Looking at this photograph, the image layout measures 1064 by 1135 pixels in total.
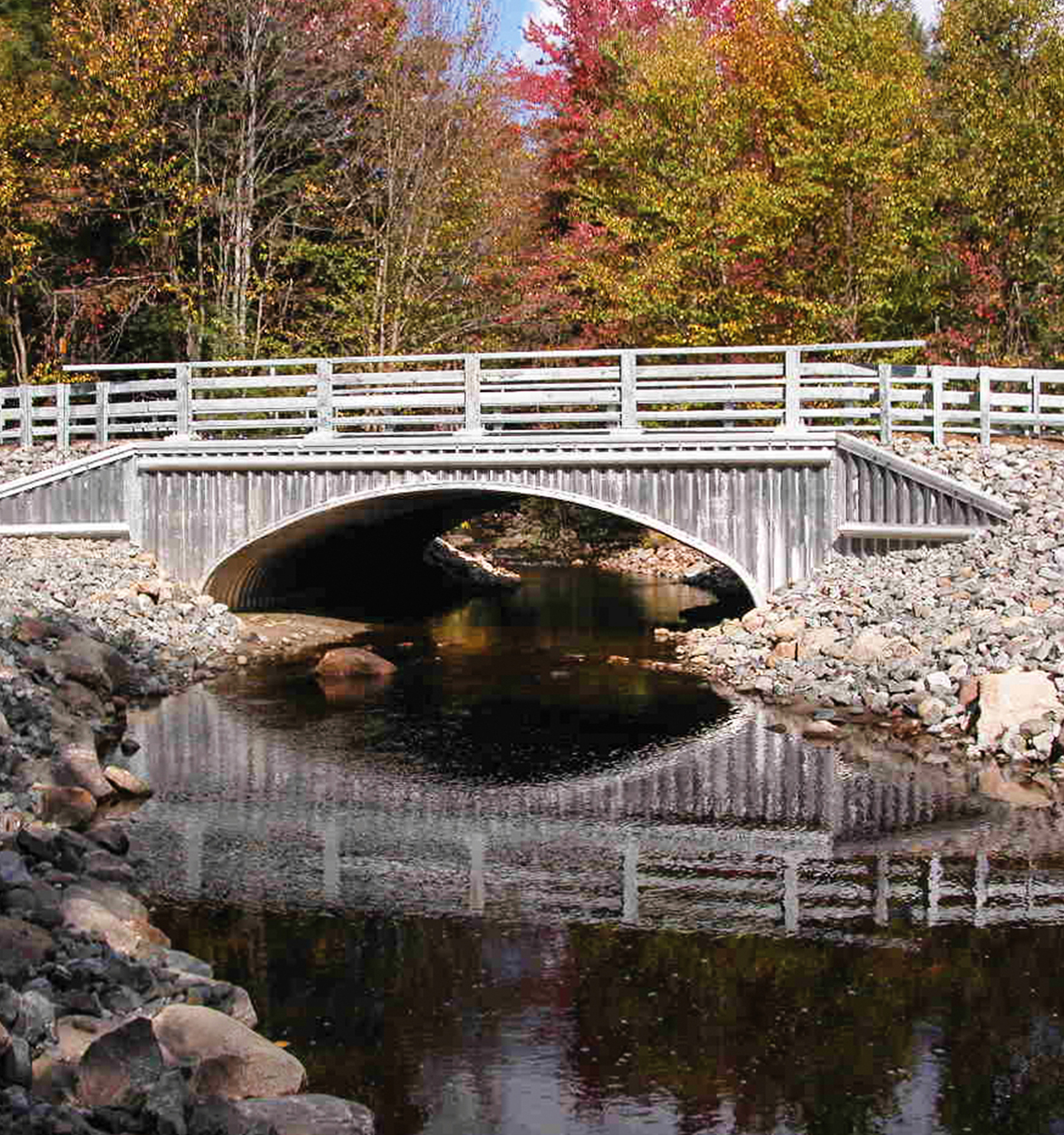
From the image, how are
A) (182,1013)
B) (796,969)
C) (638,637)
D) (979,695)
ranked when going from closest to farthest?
(182,1013), (796,969), (979,695), (638,637)

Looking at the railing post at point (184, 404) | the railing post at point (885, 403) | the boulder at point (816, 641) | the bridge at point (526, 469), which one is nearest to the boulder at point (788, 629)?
the boulder at point (816, 641)

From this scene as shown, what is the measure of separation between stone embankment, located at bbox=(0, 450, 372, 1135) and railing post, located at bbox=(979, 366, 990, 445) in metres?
13.1

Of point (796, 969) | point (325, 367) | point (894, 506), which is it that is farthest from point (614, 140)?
point (796, 969)

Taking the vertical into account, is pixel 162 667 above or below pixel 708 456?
below

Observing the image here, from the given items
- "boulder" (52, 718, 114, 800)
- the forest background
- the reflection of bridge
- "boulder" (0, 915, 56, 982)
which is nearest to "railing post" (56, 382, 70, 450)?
the forest background

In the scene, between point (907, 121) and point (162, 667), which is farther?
point (907, 121)

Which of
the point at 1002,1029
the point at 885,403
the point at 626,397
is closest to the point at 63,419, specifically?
the point at 626,397

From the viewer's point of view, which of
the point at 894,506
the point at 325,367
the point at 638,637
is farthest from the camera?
the point at 638,637

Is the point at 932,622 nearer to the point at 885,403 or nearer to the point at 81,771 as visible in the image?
the point at 885,403

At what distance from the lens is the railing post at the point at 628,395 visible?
23.3m

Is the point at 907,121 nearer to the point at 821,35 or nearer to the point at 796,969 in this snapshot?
the point at 821,35

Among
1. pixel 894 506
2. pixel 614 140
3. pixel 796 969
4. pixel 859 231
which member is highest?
pixel 614 140

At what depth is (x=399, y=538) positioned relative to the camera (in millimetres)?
32938

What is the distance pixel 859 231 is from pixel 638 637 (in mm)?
11357
